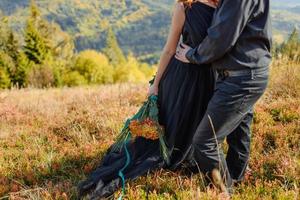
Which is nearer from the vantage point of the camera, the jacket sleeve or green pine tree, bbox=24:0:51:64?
the jacket sleeve

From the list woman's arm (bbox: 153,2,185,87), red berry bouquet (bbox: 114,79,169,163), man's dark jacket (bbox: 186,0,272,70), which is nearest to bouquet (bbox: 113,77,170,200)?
red berry bouquet (bbox: 114,79,169,163)

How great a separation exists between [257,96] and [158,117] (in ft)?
4.50

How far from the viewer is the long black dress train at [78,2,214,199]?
482cm

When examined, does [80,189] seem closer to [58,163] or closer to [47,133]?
[58,163]

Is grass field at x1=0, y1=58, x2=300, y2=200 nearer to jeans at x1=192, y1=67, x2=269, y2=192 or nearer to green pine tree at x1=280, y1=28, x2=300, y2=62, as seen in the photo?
jeans at x1=192, y1=67, x2=269, y2=192

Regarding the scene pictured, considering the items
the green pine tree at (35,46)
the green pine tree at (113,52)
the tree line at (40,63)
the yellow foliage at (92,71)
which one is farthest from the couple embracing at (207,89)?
the green pine tree at (113,52)

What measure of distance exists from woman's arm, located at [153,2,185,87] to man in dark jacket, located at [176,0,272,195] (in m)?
0.34

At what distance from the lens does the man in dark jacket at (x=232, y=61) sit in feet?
12.6

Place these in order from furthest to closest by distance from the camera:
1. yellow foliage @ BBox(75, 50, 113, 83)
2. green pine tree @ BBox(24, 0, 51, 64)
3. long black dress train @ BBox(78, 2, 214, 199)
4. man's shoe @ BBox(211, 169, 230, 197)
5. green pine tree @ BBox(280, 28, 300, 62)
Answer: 1. yellow foliage @ BBox(75, 50, 113, 83)
2. green pine tree @ BBox(24, 0, 51, 64)
3. green pine tree @ BBox(280, 28, 300, 62)
4. long black dress train @ BBox(78, 2, 214, 199)
5. man's shoe @ BBox(211, 169, 230, 197)

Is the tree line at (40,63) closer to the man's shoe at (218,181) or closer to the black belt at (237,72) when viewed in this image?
the man's shoe at (218,181)

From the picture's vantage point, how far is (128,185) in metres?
4.80

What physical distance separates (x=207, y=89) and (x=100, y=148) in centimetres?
234

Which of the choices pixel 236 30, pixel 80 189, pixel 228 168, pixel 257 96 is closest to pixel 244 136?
pixel 228 168

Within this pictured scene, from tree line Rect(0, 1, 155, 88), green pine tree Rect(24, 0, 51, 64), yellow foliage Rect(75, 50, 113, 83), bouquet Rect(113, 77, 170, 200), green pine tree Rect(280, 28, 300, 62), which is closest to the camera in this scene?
bouquet Rect(113, 77, 170, 200)
